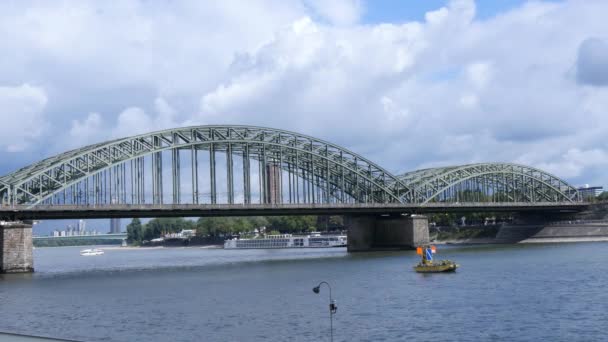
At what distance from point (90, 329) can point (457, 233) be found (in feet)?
467

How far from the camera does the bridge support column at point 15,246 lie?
87.6 meters

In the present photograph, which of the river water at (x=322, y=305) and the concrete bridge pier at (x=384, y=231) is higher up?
the concrete bridge pier at (x=384, y=231)

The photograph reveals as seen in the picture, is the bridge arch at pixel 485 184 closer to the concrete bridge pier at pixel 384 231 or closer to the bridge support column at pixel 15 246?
the concrete bridge pier at pixel 384 231

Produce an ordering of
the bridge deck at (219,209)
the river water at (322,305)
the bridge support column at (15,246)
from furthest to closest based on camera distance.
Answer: the bridge deck at (219,209)
the bridge support column at (15,246)
the river water at (322,305)

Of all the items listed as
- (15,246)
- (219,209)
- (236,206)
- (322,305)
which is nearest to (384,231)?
(236,206)

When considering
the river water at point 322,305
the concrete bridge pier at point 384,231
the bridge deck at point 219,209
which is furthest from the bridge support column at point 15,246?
the concrete bridge pier at point 384,231

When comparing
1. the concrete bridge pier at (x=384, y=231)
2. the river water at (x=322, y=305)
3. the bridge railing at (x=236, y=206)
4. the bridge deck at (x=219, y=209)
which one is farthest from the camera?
the concrete bridge pier at (x=384, y=231)

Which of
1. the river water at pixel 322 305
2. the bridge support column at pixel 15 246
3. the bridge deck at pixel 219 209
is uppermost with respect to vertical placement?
the bridge deck at pixel 219 209

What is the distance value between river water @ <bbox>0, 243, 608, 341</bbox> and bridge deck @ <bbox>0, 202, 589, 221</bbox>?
9693 millimetres

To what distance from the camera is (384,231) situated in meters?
135

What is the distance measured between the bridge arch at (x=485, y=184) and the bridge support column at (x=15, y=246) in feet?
223

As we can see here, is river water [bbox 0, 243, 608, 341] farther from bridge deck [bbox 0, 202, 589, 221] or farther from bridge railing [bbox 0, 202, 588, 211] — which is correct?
bridge deck [bbox 0, 202, 589, 221]

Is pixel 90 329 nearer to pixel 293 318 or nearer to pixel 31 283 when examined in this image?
pixel 293 318

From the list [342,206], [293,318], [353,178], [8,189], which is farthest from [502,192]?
[293,318]
